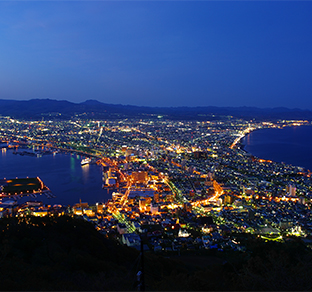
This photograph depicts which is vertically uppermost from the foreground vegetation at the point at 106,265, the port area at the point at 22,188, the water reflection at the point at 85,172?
the foreground vegetation at the point at 106,265

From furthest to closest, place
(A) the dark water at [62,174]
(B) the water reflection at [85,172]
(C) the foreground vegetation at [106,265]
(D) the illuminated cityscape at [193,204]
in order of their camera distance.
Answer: (B) the water reflection at [85,172] < (A) the dark water at [62,174] < (D) the illuminated cityscape at [193,204] < (C) the foreground vegetation at [106,265]

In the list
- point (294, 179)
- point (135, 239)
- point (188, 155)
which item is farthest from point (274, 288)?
point (188, 155)

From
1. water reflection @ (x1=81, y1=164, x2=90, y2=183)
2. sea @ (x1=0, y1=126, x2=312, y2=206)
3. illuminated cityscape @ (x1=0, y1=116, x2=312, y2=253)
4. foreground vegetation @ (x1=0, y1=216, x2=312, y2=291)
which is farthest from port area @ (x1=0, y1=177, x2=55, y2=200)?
foreground vegetation @ (x1=0, y1=216, x2=312, y2=291)

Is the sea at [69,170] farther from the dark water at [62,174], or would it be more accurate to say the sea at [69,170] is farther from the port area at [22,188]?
the port area at [22,188]

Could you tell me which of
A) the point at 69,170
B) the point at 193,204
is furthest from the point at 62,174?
the point at 193,204

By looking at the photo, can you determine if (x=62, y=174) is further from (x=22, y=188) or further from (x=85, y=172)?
(x=22, y=188)

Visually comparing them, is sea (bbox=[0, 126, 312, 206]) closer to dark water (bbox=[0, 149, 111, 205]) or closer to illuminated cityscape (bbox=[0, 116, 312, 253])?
dark water (bbox=[0, 149, 111, 205])

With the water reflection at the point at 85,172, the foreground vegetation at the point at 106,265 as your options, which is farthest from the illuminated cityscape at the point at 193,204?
the foreground vegetation at the point at 106,265

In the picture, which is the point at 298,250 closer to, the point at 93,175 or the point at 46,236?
the point at 46,236
